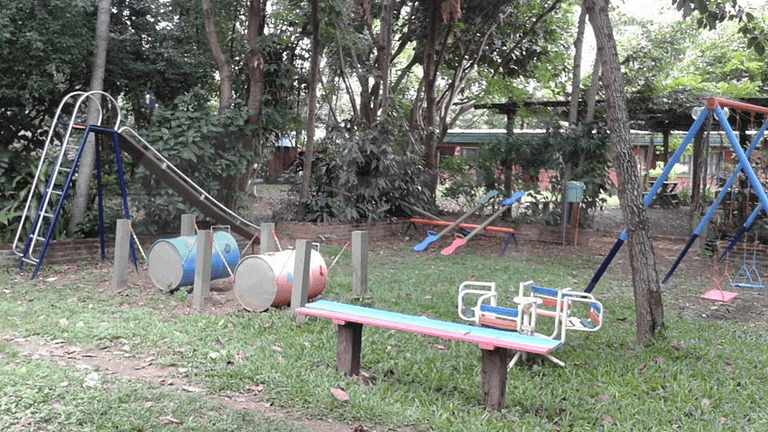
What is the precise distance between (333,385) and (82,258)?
628 cm

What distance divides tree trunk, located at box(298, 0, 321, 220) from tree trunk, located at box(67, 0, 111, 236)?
344 centimetres

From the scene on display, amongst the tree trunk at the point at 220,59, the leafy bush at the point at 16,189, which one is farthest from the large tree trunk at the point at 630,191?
the leafy bush at the point at 16,189

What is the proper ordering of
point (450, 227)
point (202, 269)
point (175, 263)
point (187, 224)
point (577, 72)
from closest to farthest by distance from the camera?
point (202, 269)
point (175, 263)
point (187, 224)
point (450, 227)
point (577, 72)

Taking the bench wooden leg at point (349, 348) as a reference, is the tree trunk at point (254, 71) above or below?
above

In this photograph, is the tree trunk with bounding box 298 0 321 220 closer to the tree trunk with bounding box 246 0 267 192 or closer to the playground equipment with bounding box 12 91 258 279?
the tree trunk with bounding box 246 0 267 192

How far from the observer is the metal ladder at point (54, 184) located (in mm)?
8414

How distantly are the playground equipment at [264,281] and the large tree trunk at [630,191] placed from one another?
3040 millimetres

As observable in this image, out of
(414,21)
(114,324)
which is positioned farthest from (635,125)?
(114,324)

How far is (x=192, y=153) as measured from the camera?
35.2 feet

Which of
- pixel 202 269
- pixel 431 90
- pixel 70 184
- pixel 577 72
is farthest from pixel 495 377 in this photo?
pixel 431 90

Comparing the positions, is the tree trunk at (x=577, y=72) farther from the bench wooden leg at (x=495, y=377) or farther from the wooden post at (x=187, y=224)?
the bench wooden leg at (x=495, y=377)

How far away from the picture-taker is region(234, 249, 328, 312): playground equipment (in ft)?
22.4

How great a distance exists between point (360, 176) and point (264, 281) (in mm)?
7384

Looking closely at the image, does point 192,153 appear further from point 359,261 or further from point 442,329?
point 442,329
